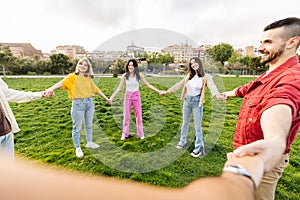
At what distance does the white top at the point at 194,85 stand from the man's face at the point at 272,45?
1.97m

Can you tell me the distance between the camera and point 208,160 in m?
3.55

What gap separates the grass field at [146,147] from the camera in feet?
10.3

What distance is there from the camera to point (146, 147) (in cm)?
390

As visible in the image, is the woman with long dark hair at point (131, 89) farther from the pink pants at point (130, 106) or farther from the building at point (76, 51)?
the building at point (76, 51)

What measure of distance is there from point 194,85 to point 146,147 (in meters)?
1.49

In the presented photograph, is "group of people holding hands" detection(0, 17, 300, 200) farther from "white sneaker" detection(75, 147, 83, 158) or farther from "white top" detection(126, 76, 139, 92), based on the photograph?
"white top" detection(126, 76, 139, 92)

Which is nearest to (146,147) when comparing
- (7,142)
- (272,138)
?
(7,142)

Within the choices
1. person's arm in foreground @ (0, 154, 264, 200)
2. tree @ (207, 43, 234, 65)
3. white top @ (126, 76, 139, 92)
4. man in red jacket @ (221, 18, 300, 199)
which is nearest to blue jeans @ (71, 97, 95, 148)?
white top @ (126, 76, 139, 92)

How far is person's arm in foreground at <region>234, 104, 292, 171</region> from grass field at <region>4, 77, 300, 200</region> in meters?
2.15

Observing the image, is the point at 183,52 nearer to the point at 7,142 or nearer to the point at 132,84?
the point at 132,84

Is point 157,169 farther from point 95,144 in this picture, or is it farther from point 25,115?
point 25,115

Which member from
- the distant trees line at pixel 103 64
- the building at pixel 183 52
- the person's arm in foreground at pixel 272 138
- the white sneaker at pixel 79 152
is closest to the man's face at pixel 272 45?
the distant trees line at pixel 103 64

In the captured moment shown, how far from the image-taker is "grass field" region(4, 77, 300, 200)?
3.13 meters

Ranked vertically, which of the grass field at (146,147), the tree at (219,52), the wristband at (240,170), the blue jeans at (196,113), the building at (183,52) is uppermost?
the tree at (219,52)
